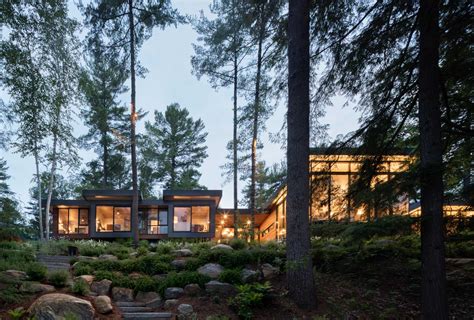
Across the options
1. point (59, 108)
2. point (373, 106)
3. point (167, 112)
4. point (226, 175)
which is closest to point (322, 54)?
point (373, 106)

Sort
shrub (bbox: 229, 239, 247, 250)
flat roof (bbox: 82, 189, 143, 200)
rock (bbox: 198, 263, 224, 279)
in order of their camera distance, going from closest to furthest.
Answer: rock (bbox: 198, 263, 224, 279), shrub (bbox: 229, 239, 247, 250), flat roof (bbox: 82, 189, 143, 200)

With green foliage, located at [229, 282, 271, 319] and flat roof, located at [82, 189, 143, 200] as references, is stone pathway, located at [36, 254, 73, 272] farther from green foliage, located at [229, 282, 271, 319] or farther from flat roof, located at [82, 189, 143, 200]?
flat roof, located at [82, 189, 143, 200]

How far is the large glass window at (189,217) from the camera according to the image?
19.3 metres

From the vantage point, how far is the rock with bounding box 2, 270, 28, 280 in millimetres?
5924

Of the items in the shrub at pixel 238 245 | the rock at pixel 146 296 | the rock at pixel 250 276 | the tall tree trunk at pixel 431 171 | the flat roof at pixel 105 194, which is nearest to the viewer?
the tall tree trunk at pixel 431 171

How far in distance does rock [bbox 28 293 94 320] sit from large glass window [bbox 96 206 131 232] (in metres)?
14.7

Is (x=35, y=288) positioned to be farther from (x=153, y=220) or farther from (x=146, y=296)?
(x=153, y=220)

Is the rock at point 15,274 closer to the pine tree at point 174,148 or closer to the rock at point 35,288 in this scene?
the rock at point 35,288

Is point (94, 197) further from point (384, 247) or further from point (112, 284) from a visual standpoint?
point (384, 247)

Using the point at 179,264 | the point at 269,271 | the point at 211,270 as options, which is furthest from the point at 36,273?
the point at 269,271

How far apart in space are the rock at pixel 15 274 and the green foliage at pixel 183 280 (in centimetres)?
253

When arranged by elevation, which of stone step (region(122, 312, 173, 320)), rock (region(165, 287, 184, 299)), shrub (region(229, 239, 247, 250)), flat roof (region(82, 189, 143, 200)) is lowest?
stone step (region(122, 312, 173, 320))

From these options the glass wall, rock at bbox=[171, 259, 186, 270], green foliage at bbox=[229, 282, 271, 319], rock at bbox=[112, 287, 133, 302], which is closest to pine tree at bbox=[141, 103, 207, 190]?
the glass wall

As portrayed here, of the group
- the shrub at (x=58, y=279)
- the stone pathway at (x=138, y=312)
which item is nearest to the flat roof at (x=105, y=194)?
the shrub at (x=58, y=279)
